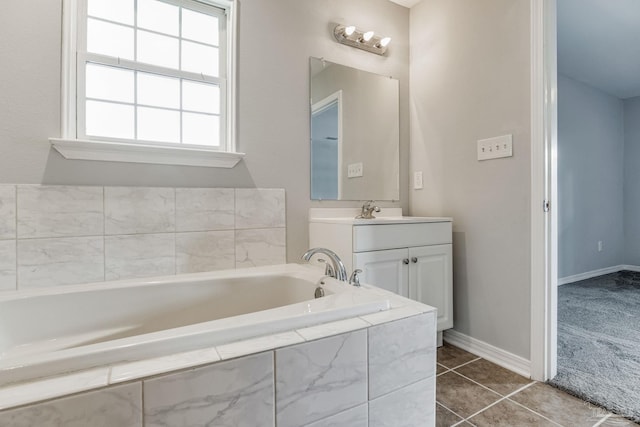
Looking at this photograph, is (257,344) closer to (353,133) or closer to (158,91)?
(158,91)

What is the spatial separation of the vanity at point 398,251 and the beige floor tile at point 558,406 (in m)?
0.55

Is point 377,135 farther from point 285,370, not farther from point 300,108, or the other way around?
point 285,370

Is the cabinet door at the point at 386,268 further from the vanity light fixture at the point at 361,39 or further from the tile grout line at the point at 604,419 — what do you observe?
the vanity light fixture at the point at 361,39

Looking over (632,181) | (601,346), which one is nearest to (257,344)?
(601,346)

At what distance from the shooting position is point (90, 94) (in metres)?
1.57

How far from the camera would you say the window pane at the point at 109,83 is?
157cm

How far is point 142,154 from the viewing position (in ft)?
5.23

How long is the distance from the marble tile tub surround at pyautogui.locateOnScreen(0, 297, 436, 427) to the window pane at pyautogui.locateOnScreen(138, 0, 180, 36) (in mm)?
1698

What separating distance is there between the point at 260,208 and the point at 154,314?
2.48ft

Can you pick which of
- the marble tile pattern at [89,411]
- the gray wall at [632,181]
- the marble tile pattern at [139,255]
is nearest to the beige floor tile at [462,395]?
the marble tile pattern at [89,411]

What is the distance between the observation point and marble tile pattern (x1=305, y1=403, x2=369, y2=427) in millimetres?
890

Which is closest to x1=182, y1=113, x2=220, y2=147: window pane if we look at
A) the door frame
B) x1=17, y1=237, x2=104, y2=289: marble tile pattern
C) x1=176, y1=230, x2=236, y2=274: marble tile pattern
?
x1=176, y1=230, x2=236, y2=274: marble tile pattern

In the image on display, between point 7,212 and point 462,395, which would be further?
point 462,395

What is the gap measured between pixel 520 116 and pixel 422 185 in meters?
0.77
